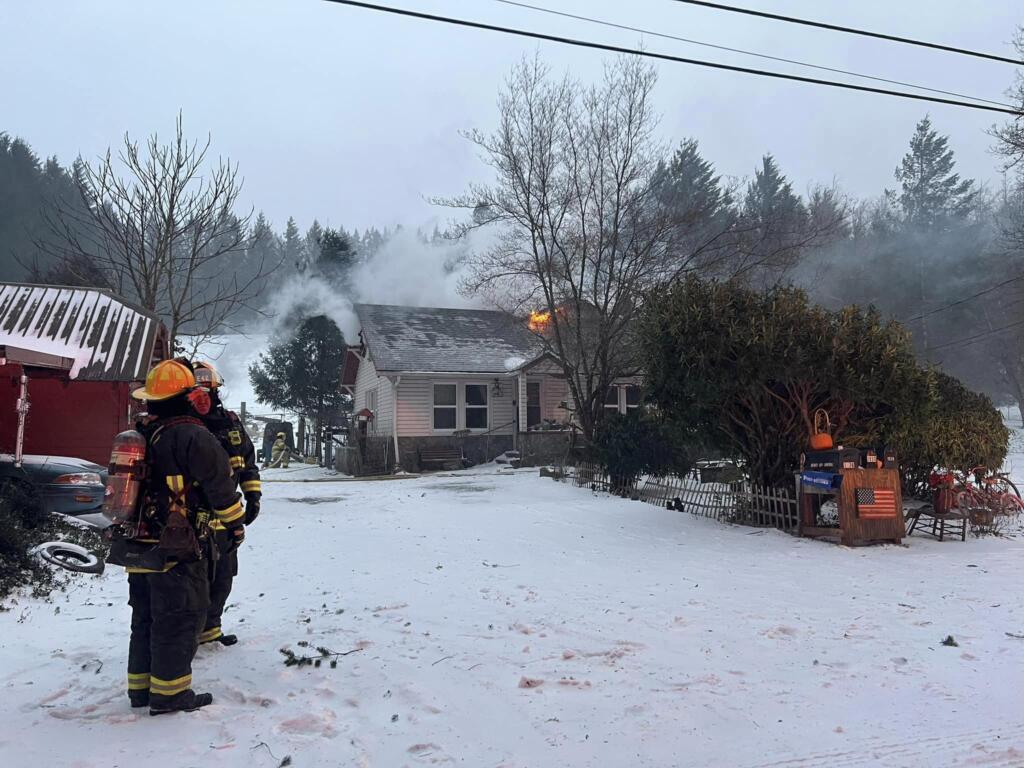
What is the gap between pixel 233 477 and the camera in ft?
13.3

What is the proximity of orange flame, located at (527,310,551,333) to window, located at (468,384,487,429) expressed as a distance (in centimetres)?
648

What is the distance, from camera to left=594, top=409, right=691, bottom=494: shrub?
12.3 metres

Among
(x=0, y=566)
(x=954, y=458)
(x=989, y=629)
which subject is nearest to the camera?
(x=989, y=629)

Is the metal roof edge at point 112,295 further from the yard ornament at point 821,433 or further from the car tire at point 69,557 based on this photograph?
the yard ornament at point 821,433

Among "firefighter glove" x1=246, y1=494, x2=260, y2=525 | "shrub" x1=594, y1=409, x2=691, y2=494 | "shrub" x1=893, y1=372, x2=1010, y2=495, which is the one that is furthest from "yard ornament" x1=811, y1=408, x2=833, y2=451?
"firefighter glove" x1=246, y1=494, x2=260, y2=525

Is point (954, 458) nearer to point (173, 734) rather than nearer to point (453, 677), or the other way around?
point (453, 677)

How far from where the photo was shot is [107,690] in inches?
142

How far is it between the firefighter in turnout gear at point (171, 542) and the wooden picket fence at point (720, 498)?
7.10m

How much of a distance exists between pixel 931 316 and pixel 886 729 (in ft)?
125

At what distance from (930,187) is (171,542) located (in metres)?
48.4

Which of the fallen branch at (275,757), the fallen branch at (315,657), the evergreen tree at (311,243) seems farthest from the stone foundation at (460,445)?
the evergreen tree at (311,243)

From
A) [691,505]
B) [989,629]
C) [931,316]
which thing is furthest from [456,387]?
[931,316]

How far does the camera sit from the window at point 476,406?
23.0 m

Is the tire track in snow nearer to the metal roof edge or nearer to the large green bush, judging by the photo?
the large green bush
